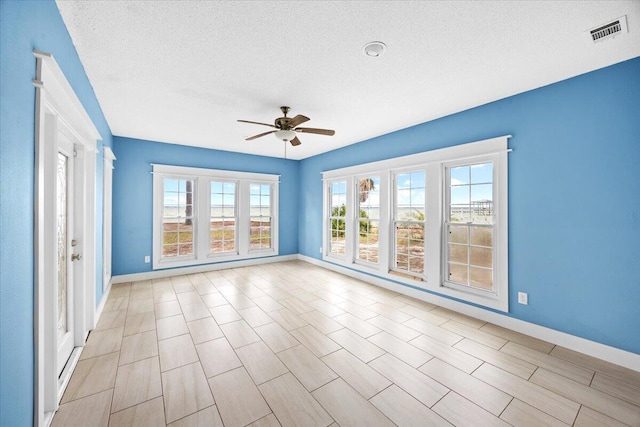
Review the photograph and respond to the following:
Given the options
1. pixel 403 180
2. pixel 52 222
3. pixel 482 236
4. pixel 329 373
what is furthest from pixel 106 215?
pixel 482 236

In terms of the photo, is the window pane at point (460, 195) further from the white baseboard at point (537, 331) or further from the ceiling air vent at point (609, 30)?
the ceiling air vent at point (609, 30)

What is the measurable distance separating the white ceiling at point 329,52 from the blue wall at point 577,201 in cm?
25

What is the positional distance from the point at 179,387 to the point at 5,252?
1.58m

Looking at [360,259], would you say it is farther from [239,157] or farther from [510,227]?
[239,157]

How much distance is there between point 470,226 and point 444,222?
13.7 inches

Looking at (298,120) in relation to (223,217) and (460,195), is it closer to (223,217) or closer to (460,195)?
(460,195)

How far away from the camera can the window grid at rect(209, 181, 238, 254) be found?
18.9ft

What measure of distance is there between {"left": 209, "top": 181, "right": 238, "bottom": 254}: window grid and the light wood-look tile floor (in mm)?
2321

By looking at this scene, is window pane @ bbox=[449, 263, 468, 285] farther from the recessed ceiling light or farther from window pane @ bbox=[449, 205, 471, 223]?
the recessed ceiling light

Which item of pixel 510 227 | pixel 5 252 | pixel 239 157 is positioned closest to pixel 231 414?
pixel 5 252

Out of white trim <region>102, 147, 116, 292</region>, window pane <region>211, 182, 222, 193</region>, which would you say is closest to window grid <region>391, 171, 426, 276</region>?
window pane <region>211, 182, 222, 193</region>

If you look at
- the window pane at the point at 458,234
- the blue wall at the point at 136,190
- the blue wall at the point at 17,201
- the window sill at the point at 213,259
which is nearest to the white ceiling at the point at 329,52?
the blue wall at the point at 17,201

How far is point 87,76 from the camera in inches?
102

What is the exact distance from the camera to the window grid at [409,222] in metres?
4.13
